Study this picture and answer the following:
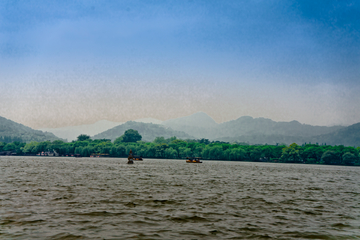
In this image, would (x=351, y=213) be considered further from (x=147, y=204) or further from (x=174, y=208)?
(x=147, y=204)

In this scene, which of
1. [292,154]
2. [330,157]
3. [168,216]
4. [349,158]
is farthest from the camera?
[292,154]

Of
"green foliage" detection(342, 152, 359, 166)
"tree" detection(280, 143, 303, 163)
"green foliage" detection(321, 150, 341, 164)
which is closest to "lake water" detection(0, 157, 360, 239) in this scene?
"green foliage" detection(321, 150, 341, 164)

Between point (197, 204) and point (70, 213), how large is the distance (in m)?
10.1

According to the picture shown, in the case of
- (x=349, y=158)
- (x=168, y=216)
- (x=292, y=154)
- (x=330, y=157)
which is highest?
(x=292, y=154)

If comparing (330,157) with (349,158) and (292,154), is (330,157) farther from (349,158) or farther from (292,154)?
(292,154)

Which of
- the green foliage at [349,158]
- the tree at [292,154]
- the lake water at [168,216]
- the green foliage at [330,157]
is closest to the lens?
the lake water at [168,216]

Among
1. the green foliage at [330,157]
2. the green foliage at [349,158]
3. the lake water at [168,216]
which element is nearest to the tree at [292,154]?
the green foliage at [330,157]

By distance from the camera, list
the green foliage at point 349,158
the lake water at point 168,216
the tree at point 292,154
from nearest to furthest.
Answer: the lake water at point 168,216 < the green foliage at point 349,158 < the tree at point 292,154

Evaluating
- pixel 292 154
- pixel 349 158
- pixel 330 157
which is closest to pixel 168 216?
pixel 330 157

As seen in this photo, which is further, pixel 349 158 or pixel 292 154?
Answer: pixel 292 154

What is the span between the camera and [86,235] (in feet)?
52.7

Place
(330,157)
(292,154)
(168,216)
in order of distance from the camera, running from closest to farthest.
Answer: (168,216) → (330,157) → (292,154)

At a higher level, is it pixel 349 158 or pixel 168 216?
pixel 349 158

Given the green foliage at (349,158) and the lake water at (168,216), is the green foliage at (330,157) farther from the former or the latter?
the lake water at (168,216)
